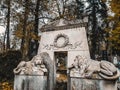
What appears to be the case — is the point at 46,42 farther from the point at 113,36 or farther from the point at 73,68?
the point at 113,36

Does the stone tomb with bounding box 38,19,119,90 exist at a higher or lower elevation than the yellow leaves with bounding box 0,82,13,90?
higher

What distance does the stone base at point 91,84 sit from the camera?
5680mm

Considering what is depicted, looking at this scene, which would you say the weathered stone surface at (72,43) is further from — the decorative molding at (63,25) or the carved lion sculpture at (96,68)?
the carved lion sculpture at (96,68)

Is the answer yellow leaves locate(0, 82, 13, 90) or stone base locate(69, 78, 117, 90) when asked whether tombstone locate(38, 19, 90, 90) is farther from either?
yellow leaves locate(0, 82, 13, 90)

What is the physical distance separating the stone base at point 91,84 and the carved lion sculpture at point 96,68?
149 mm

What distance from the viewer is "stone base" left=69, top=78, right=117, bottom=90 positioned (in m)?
5.68

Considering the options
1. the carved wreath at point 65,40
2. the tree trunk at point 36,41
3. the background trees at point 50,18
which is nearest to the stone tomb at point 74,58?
the carved wreath at point 65,40

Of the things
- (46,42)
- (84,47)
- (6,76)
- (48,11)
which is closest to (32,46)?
(48,11)

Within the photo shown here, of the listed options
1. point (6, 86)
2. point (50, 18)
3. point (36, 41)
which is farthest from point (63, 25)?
point (50, 18)

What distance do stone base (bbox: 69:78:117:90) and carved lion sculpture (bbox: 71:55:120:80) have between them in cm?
15

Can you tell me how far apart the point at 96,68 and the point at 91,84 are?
43 centimetres

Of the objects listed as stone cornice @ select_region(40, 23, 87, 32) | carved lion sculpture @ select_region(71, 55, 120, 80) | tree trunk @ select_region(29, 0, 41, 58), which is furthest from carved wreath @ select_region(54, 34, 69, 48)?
tree trunk @ select_region(29, 0, 41, 58)

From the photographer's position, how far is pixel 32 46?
43.2 feet

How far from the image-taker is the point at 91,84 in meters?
5.82
